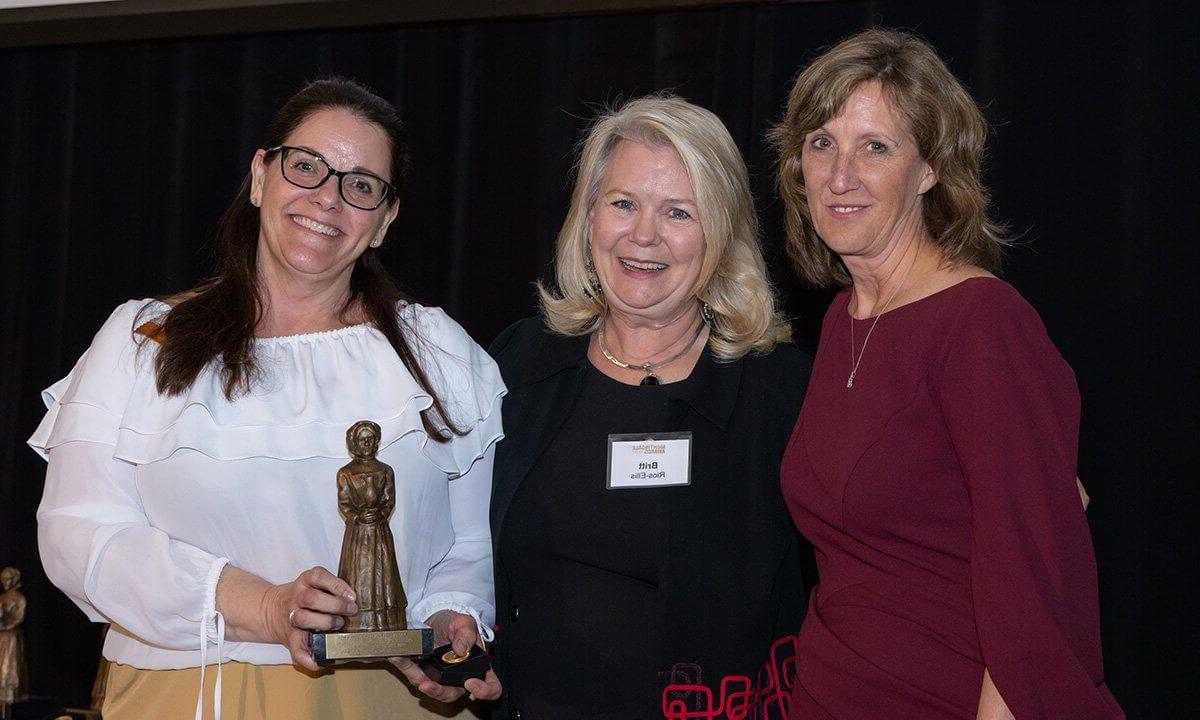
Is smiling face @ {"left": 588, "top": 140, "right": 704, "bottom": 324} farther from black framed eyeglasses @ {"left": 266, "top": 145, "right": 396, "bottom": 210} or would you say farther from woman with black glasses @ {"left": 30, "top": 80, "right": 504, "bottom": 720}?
black framed eyeglasses @ {"left": 266, "top": 145, "right": 396, "bottom": 210}

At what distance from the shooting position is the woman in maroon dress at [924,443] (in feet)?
5.21

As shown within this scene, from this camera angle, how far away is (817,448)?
2023 mm

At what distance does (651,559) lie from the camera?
2164 mm

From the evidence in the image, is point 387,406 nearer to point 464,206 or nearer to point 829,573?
point 829,573

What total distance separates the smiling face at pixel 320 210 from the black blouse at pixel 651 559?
56 centimetres

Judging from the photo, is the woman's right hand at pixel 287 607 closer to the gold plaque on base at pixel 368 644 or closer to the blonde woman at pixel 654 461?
the gold plaque on base at pixel 368 644

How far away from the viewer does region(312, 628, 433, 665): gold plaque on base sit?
1.71 metres

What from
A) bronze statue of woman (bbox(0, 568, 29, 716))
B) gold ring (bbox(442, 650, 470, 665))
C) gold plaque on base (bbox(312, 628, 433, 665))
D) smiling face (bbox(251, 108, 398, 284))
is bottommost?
bronze statue of woman (bbox(0, 568, 29, 716))

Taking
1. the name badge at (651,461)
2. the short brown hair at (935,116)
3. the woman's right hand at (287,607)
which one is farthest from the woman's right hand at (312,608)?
the short brown hair at (935,116)

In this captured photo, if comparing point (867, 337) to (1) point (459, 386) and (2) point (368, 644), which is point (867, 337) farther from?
(2) point (368, 644)

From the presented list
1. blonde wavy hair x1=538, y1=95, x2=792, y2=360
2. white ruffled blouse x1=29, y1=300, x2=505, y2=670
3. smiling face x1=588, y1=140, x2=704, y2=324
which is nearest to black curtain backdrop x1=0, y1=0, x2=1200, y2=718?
blonde wavy hair x1=538, y1=95, x2=792, y2=360

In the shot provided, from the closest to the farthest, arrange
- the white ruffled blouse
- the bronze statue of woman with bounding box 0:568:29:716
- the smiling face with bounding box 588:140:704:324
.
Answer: the white ruffled blouse
the smiling face with bounding box 588:140:704:324
the bronze statue of woman with bounding box 0:568:29:716

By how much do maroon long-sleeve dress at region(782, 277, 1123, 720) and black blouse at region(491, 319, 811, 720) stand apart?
150 millimetres

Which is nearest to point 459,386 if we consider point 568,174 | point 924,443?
point 924,443
